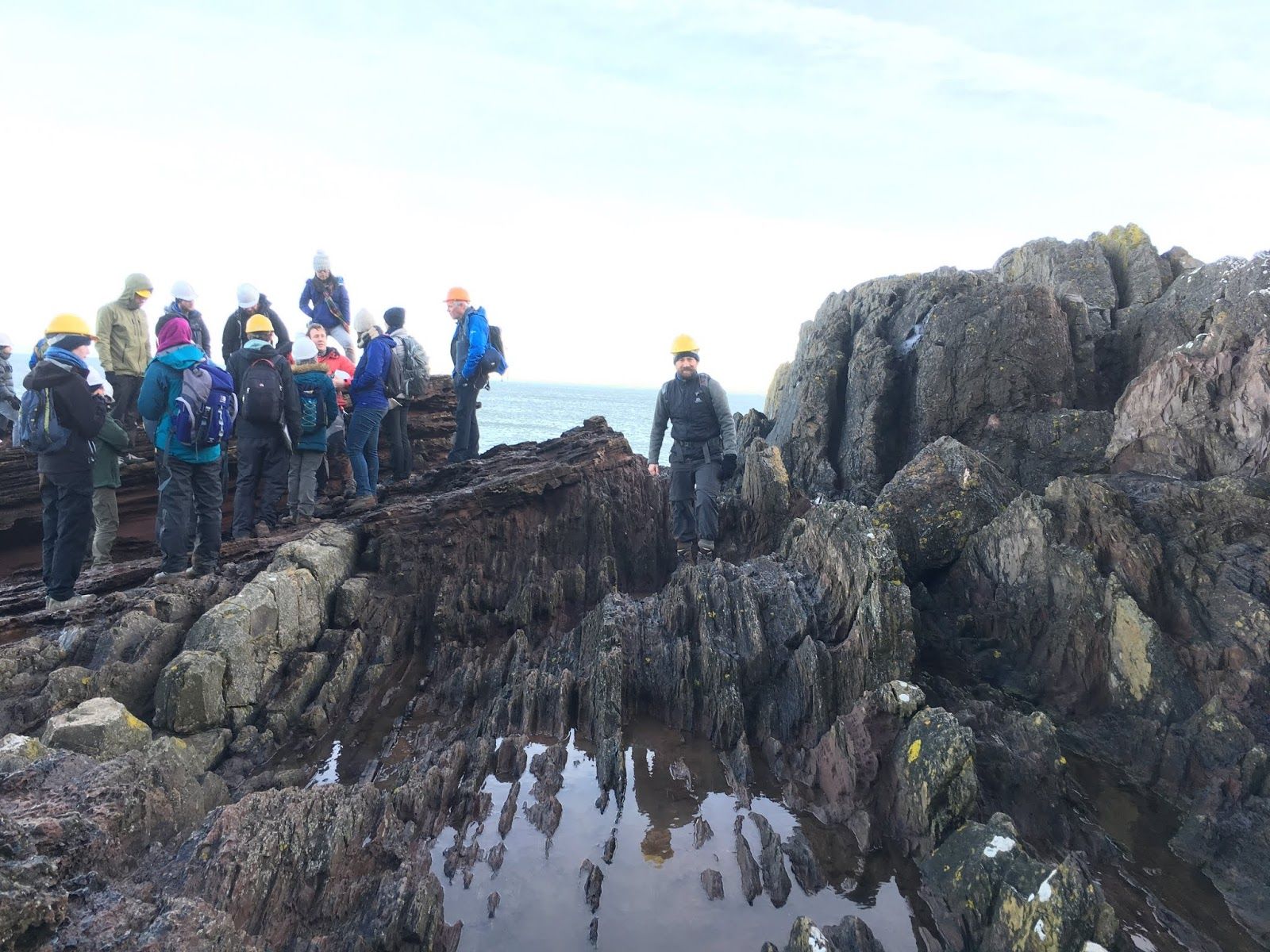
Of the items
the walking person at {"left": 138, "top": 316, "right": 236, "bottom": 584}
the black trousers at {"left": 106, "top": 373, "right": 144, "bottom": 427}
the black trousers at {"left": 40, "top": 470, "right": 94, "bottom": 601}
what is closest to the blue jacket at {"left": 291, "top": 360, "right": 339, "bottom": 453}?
the walking person at {"left": 138, "top": 316, "right": 236, "bottom": 584}

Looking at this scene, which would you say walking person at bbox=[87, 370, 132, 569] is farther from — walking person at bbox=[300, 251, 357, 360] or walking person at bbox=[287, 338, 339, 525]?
walking person at bbox=[300, 251, 357, 360]

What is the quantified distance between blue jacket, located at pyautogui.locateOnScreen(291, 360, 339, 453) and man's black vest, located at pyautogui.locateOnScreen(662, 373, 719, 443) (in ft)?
20.2

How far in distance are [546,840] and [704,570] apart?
207 inches

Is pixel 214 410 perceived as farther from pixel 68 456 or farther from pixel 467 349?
pixel 467 349

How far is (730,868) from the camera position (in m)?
6.81

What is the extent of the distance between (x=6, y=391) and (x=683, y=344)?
15562 mm

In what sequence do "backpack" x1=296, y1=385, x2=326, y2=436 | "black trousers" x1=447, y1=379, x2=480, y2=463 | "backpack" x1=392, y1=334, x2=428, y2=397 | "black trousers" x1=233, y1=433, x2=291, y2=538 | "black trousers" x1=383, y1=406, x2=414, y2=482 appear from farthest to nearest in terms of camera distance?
"black trousers" x1=383, y1=406, x2=414, y2=482 → "backpack" x1=392, y1=334, x2=428, y2=397 → "black trousers" x1=447, y1=379, x2=480, y2=463 → "backpack" x1=296, y1=385, x2=326, y2=436 → "black trousers" x1=233, y1=433, x2=291, y2=538

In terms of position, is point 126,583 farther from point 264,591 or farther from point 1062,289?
point 1062,289

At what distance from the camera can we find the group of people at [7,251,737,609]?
11.0 m

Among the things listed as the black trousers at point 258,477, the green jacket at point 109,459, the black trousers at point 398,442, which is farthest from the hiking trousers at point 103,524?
the black trousers at point 398,442

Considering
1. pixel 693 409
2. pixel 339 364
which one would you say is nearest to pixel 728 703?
pixel 693 409

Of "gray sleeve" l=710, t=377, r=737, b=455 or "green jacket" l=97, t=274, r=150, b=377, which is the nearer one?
"gray sleeve" l=710, t=377, r=737, b=455

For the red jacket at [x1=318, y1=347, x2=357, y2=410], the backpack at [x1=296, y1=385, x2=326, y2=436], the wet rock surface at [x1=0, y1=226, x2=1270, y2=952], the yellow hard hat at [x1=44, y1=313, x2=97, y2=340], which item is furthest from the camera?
the red jacket at [x1=318, y1=347, x2=357, y2=410]

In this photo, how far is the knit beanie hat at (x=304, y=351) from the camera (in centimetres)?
1368
